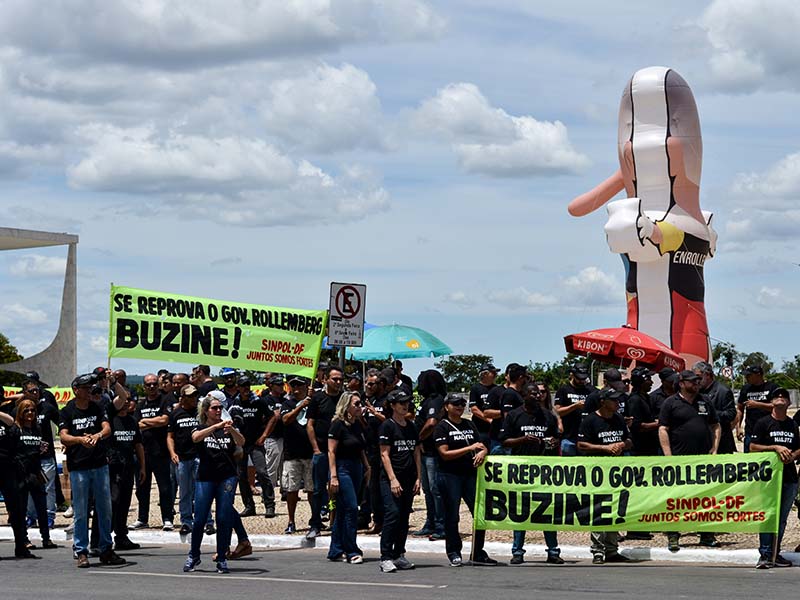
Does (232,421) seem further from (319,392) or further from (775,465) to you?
(775,465)

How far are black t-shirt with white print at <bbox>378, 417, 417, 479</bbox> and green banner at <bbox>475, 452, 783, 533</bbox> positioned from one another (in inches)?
30.3

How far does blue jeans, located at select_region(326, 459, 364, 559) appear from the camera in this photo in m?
13.4

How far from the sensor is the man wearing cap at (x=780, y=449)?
506 inches

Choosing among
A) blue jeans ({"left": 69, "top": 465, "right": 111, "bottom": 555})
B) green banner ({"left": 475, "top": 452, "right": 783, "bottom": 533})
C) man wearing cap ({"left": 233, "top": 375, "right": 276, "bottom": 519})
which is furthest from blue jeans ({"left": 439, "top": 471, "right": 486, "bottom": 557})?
man wearing cap ({"left": 233, "top": 375, "right": 276, "bottom": 519})

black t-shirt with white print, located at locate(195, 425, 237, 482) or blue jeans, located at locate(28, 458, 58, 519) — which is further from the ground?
black t-shirt with white print, located at locate(195, 425, 237, 482)

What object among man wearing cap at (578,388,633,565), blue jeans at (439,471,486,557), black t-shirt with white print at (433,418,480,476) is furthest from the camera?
man wearing cap at (578,388,633,565)

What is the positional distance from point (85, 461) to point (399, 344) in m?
16.6

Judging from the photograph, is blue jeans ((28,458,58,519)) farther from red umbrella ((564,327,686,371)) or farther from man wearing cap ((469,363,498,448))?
red umbrella ((564,327,686,371))

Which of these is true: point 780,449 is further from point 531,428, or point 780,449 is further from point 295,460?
point 295,460

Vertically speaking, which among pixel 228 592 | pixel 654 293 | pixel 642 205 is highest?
pixel 642 205

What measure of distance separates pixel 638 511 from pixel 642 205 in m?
19.6

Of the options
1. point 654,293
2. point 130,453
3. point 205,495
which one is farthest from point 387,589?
point 654,293

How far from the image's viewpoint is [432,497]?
15.4m

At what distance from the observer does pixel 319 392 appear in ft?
50.9
